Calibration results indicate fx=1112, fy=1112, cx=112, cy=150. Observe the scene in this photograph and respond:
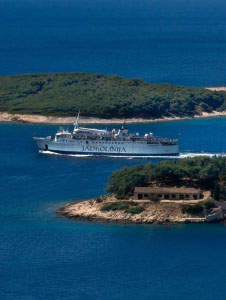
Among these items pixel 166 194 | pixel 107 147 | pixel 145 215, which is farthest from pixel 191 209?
pixel 107 147

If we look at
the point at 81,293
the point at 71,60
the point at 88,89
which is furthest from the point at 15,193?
the point at 71,60

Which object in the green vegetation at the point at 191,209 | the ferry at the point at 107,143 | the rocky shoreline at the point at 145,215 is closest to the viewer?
the rocky shoreline at the point at 145,215

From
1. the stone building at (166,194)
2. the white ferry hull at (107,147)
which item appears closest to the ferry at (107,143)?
the white ferry hull at (107,147)

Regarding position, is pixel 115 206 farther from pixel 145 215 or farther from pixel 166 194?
pixel 166 194

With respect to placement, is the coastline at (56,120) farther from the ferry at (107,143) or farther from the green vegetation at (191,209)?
the green vegetation at (191,209)

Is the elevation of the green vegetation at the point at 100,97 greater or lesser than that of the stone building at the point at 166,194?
greater

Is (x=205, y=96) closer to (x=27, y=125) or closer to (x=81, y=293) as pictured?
(x=27, y=125)
